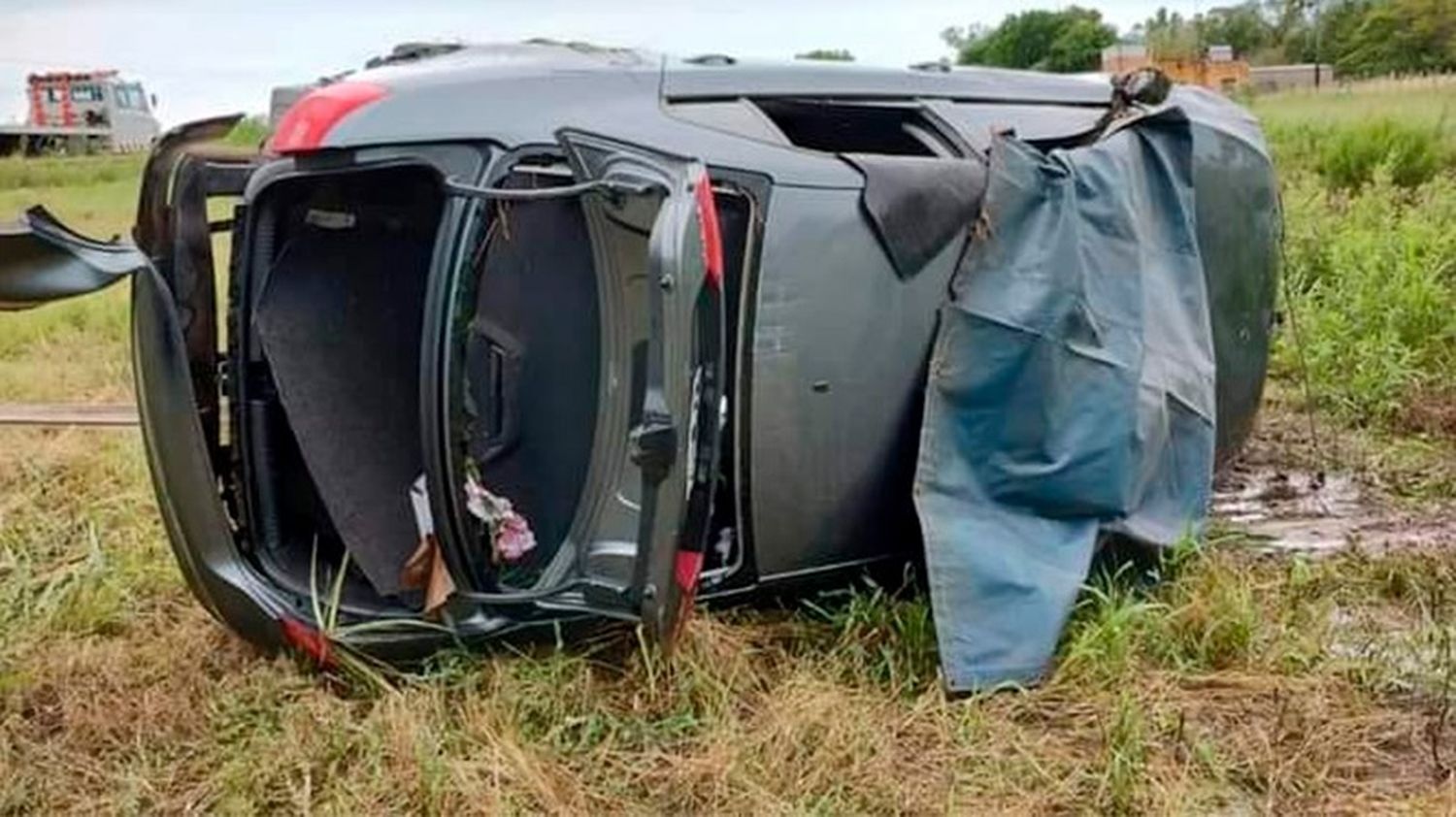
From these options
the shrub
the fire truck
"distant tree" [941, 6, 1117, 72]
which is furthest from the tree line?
the fire truck

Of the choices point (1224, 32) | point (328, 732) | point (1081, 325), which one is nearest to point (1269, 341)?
point (1081, 325)

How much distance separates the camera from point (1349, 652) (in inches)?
142

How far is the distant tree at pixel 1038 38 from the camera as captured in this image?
48125mm

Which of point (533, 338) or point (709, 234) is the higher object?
point (709, 234)

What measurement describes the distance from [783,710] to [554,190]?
113 centimetres

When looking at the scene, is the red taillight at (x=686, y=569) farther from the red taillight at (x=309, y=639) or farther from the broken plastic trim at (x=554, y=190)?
the red taillight at (x=309, y=639)

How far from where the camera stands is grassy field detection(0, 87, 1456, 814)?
119 inches

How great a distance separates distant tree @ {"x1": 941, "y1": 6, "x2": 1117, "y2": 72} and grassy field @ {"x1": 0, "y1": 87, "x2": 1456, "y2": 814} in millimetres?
43268

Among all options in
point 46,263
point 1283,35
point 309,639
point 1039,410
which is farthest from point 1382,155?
point 1283,35

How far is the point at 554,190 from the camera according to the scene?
305cm

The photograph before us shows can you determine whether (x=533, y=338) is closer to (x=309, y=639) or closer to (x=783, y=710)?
(x=309, y=639)

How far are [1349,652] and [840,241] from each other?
1.48 m

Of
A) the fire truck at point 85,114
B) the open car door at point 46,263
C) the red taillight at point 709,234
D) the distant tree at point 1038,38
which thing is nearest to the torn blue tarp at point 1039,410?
the red taillight at point 709,234

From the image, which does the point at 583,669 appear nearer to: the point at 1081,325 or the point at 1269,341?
the point at 1081,325
